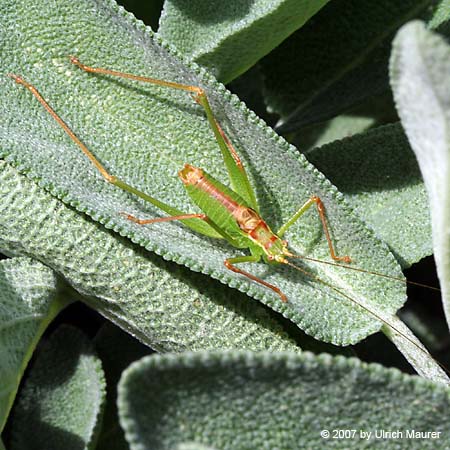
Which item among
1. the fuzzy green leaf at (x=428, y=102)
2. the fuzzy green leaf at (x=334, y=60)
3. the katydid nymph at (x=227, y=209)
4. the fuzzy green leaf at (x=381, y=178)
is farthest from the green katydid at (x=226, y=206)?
the fuzzy green leaf at (x=428, y=102)

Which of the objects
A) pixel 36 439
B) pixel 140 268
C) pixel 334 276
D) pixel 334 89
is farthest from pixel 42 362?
pixel 334 89

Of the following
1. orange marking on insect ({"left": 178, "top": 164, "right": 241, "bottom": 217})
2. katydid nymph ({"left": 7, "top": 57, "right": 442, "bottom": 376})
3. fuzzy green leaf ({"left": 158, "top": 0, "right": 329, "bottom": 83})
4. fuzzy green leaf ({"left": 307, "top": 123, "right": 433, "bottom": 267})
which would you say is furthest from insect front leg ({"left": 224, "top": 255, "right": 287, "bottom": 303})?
fuzzy green leaf ({"left": 158, "top": 0, "right": 329, "bottom": 83})

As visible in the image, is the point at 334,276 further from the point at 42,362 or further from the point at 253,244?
the point at 42,362

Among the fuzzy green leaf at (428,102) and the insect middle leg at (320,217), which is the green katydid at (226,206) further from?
the fuzzy green leaf at (428,102)

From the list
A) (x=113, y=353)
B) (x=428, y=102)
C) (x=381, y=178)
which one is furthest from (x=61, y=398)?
(x=428, y=102)

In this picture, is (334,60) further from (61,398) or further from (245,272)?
(61,398)

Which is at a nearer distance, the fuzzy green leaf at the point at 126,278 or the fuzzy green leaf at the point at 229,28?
the fuzzy green leaf at the point at 126,278

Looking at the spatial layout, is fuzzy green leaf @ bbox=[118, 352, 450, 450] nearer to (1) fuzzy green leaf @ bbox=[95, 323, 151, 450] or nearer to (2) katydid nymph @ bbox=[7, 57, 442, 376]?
(2) katydid nymph @ bbox=[7, 57, 442, 376]
